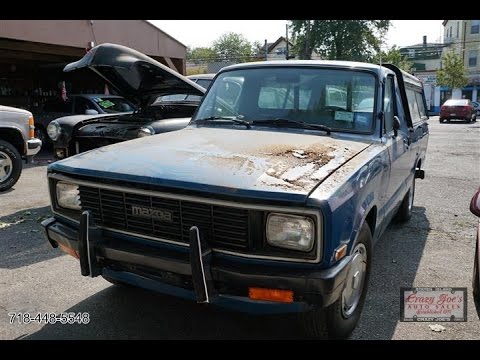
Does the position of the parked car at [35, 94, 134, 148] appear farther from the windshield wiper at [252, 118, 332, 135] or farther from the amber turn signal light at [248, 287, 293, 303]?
the amber turn signal light at [248, 287, 293, 303]

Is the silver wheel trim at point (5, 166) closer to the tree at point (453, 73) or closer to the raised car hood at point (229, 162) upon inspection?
the raised car hood at point (229, 162)

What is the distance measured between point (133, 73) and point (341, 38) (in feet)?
113

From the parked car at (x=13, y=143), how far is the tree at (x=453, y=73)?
136ft

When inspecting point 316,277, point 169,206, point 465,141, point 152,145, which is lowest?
point 465,141

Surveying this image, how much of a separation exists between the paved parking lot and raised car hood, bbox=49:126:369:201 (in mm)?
1049

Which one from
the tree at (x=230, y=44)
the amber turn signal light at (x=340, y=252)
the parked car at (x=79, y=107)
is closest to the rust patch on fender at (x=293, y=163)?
the amber turn signal light at (x=340, y=252)

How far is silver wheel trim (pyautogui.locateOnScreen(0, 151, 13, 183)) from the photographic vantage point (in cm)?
707

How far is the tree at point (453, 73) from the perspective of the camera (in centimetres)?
4095

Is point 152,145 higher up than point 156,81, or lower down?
lower down
